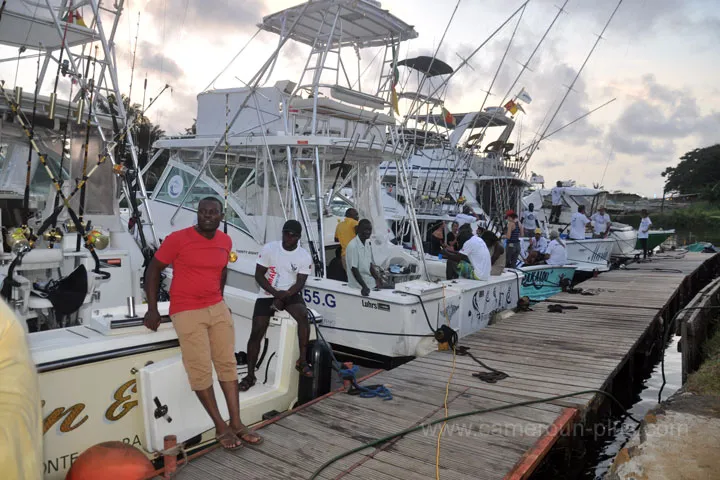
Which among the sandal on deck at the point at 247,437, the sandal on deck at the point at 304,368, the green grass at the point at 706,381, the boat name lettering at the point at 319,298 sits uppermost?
the boat name lettering at the point at 319,298

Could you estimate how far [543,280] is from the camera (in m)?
10.9

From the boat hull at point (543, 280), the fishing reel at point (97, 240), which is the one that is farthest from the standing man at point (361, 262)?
the boat hull at point (543, 280)

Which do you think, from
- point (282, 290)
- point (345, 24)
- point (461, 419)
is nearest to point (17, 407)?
point (282, 290)

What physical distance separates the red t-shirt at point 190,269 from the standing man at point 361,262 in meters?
3.07

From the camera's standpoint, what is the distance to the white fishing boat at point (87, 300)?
3.24m

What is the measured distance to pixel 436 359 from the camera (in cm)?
606

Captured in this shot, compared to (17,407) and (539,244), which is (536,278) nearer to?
(539,244)

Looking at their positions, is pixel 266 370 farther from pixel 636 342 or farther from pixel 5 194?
pixel 636 342

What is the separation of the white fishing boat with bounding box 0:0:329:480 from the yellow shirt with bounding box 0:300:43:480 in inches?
71.0

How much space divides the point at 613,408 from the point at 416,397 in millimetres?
3465

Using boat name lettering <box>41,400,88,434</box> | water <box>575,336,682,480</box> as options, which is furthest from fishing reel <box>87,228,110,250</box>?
water <box>575,336,682,480</box>

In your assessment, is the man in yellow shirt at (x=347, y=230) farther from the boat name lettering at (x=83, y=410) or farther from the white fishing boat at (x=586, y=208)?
the white fishing boat at (x=586, y=208)

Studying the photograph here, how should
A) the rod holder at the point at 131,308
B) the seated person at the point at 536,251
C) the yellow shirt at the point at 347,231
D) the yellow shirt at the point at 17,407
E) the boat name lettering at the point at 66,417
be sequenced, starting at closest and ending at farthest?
1. the yellow shirt at the point at 17,407
2. the boat name lettering at the point at 66,417
3. the rod holder at the point at 131,308
4. the yellow shirt at the point at 347,231
5. the seated person at the point at 536,251

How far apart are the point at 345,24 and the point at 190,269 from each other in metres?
6.53
